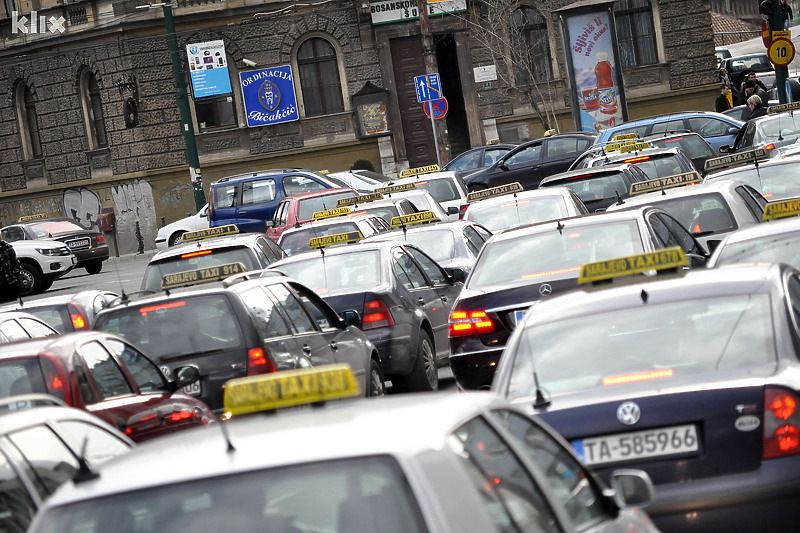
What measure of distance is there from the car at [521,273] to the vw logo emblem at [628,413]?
4.70 m

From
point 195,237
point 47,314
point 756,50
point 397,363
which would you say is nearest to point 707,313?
point 397,363

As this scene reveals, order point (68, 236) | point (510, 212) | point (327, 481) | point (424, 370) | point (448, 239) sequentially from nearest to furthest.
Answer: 1. point (327, 481)
2. point (424, 370)
3. point (448, 239)
4. point (510, 212)
5. point (68, 236)

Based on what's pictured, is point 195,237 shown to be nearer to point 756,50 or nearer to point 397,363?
point 397,363

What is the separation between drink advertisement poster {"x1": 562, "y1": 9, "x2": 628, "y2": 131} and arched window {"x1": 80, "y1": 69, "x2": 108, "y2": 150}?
55.0 feet

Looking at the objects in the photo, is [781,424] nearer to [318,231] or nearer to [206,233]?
[318,231]

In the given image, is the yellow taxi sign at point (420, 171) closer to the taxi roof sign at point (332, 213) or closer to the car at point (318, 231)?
the taxi roof sign at point (332, 213)

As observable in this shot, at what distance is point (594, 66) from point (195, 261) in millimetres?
18073

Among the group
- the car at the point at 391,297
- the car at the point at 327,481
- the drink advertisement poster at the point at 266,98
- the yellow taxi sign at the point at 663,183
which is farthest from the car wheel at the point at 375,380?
the drink advertisement poster at the point at 266,98

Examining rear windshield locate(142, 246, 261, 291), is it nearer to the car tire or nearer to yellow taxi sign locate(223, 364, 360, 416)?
the car tire

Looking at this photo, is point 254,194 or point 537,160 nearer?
point 254,194

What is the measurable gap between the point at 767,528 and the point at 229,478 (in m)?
2.83

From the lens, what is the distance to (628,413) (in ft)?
18.0

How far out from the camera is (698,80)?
42688mm

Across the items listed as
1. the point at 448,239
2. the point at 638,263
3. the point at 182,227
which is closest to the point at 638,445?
the point at 638,263
